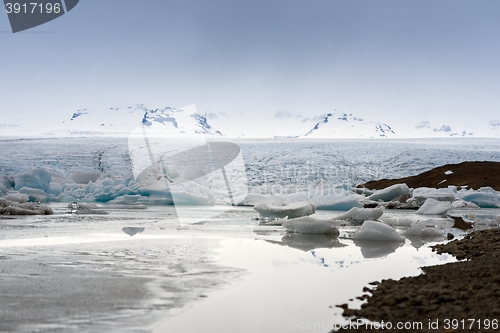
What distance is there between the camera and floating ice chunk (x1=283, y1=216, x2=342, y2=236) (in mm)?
6484

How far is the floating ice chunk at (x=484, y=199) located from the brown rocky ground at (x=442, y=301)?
41.2 ft

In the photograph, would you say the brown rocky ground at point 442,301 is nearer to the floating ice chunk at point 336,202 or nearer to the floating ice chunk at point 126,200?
the floating ice chunk at point 336,202

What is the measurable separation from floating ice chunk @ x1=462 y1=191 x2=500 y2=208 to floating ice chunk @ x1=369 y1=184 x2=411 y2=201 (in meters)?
1.86

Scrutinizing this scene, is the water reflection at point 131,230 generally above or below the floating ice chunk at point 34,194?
above

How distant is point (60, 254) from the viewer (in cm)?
440

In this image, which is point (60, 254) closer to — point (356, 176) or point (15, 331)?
point (15, 331)

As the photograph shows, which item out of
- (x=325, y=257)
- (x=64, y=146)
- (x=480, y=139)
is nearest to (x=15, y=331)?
(x=325, y=257)

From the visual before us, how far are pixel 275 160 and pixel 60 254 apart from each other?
23.7 m

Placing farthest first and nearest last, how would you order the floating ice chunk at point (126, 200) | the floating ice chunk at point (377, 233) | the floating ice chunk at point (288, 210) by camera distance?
the floating ice chunk at point (126, 200)
the floating ice chunk at point (288, 210)
the floating ice chunk at point (377, 233)

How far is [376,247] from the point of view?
17.4 ft

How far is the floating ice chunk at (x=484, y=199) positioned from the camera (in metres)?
14.9

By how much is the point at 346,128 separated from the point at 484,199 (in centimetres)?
2910

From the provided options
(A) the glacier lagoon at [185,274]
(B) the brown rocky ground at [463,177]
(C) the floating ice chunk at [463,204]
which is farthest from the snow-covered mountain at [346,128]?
(A) the glacier lagoon at [185,274]

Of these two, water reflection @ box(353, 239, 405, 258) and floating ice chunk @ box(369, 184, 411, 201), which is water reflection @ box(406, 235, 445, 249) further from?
floating ice chunk @ box(369, 184, 411, 201)
